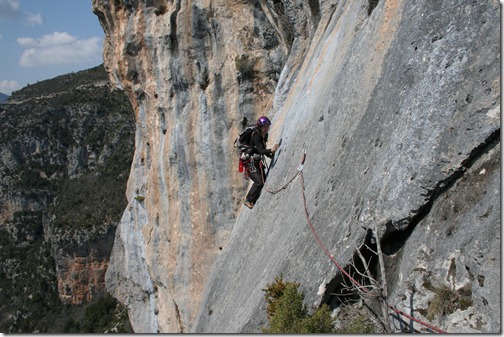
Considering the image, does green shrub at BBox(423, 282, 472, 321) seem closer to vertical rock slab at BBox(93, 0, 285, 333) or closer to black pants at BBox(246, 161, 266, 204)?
black pants at BBox(246, 161, 266, 204)

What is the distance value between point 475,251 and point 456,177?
0.76m

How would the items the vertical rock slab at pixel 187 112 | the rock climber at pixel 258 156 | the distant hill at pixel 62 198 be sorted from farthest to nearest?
the distant hill at pixel 62 198, the vertical rock slab at pixel 187 112, the rock climber at pixel 258 156

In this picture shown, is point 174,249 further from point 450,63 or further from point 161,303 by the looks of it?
point 450,63

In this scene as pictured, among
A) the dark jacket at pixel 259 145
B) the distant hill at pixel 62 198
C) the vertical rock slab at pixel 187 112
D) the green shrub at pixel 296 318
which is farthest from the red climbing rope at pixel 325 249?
the distant hill at pixel 62 198

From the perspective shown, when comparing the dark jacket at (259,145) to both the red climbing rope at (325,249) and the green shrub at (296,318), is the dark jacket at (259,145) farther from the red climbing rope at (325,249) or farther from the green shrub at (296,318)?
the green shrub at (296,318)

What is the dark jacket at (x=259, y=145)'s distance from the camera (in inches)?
373

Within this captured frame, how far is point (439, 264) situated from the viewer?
A: 13.3ft

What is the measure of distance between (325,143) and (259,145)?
296 centimetres

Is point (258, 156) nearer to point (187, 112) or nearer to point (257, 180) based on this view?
point (257, 180)

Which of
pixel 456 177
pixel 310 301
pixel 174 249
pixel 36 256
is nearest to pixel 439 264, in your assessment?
pixel 456 177

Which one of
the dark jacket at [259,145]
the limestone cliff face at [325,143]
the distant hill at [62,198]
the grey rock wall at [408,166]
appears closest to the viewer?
the grey rock wall at [408,166]

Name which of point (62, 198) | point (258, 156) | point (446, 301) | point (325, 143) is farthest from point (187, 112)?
point (62, 198)

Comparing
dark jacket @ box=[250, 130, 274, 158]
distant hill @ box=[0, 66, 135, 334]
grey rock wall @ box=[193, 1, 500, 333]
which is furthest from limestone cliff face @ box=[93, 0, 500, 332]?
distant hill @ box=[0, 66, 135, 334]

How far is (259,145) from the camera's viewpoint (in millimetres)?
9625
